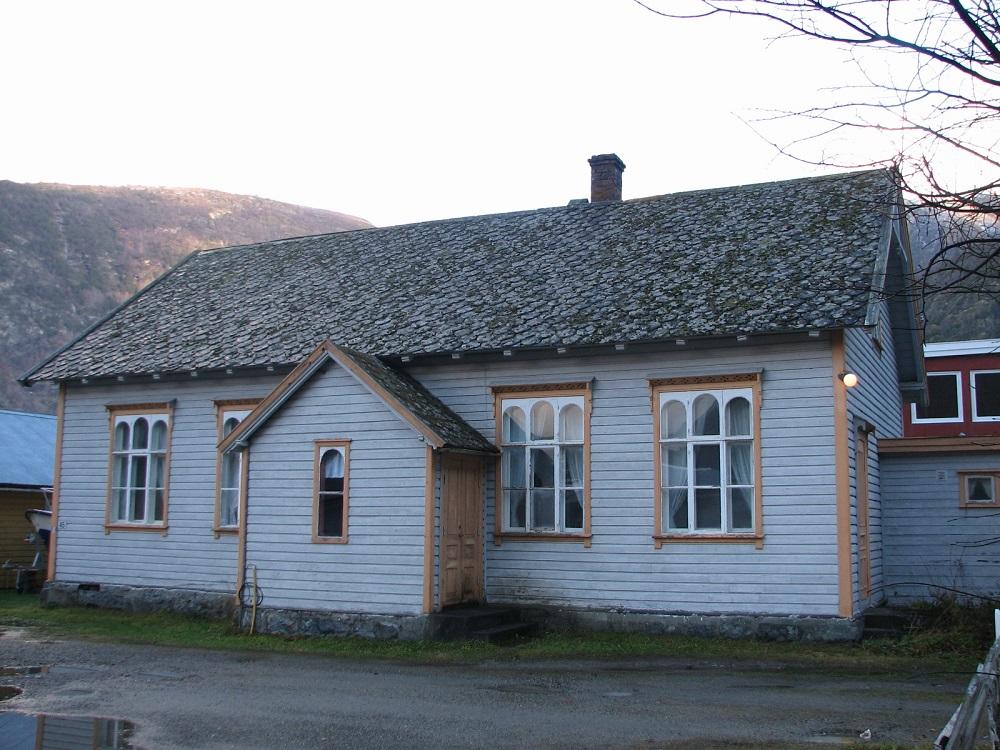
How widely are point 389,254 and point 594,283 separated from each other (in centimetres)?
588

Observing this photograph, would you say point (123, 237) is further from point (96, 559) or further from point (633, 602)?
point (633, 602)

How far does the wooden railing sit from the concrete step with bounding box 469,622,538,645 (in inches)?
324

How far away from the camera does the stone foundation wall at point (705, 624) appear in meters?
14.2

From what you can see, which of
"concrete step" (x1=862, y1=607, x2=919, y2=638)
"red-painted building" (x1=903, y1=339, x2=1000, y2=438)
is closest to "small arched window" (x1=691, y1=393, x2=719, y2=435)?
"concrete step" (x1=862, y1=607, x2=919, y2=638)

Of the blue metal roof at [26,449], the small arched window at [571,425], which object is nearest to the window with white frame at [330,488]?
the small arched window at [571,425]

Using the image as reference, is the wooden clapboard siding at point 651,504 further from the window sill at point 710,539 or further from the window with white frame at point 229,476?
the window with white frame at point 229,476

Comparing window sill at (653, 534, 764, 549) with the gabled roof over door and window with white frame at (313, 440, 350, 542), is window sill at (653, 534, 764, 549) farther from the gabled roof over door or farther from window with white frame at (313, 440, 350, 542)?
window with white frame at (313, 440, 350, 542)

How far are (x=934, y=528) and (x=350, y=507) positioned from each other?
9297 millimetres

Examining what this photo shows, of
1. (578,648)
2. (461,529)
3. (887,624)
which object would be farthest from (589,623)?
(887,624)

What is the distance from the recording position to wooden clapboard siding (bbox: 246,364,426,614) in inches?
608

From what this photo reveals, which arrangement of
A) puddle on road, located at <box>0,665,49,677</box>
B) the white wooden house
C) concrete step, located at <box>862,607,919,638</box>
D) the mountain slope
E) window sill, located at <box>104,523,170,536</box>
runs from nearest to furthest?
1. puddle on road, located at <box>0,665,49,677</box>
2. concrete step, located at <box>862,607,919,638</box>
3. the white wooden house
4. window sill, located at <box>104,523,170,536</box>
5. the mountain slope

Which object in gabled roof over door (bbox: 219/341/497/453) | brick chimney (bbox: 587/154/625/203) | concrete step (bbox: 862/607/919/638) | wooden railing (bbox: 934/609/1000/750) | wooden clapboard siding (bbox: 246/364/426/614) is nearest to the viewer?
wooden railing (bbox: 934/609/1000/750)

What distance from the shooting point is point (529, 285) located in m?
18.2

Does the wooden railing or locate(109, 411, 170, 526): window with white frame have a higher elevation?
locate(109, 411, 170, 526): window with white frame
